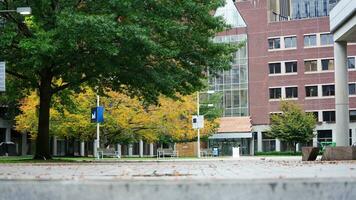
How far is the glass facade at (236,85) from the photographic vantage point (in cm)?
8362

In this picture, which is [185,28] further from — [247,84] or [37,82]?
[247,84]

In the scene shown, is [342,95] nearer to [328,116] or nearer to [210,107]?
[210,107]

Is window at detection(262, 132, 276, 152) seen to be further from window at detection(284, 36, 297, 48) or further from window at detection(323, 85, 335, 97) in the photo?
window at detection(284, 36, 297, 48)

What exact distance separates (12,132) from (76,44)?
172 feet

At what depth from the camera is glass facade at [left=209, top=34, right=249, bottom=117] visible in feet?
274

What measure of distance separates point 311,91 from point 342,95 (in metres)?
55.3

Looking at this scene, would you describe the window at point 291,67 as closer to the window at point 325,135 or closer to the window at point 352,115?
the window at point 325,135

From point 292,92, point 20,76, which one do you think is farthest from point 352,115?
point 20,76

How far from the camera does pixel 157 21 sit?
22703mm

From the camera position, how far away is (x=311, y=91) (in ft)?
262

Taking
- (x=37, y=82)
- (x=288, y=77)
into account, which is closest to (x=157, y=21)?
(x=37, y=82)

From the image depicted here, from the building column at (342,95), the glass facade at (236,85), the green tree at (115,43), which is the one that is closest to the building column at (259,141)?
the glass facade at (236,85)

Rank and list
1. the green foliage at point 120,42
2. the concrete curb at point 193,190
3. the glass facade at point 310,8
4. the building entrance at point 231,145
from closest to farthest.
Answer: the concrete curb at point 193,190 → the green foliage at point 120,42 → the building entrance at point 231,145 → the glass facade at point 310,8

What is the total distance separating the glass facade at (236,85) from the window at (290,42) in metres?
6.31
